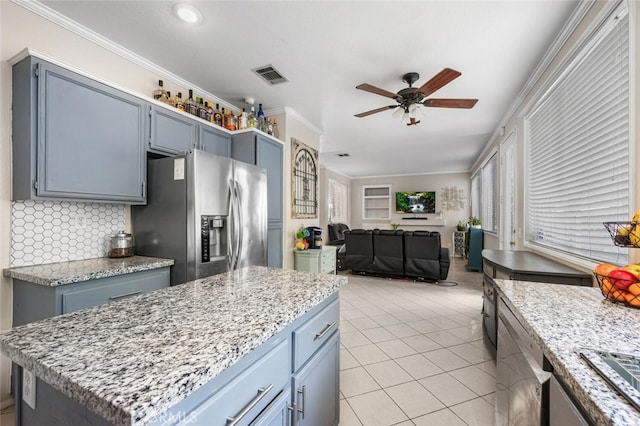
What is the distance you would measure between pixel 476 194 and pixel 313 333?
7.26 metres

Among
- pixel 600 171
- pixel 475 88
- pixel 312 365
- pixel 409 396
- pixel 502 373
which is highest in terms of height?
pixel 475 88

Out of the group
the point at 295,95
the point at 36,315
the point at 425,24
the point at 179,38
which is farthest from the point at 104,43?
the point at 425,24

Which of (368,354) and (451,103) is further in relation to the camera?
(451,103)

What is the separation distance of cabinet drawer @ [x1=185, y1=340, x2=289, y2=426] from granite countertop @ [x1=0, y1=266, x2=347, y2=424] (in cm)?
9

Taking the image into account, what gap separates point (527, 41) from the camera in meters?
2.18

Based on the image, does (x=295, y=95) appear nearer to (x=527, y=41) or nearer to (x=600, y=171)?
(x=527, y=41)

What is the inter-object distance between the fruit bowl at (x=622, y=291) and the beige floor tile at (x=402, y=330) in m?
1.90

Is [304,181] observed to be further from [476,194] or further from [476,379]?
[476,194]

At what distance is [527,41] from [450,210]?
267 inches

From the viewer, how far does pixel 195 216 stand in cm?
211

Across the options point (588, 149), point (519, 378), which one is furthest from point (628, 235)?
point (588, 149)

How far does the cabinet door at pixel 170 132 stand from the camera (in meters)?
2.28

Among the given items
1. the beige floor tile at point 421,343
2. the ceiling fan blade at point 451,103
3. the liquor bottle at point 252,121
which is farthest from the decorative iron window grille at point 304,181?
the beige floor tile at point 421,343

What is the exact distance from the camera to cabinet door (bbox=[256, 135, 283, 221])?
10.3 ft
